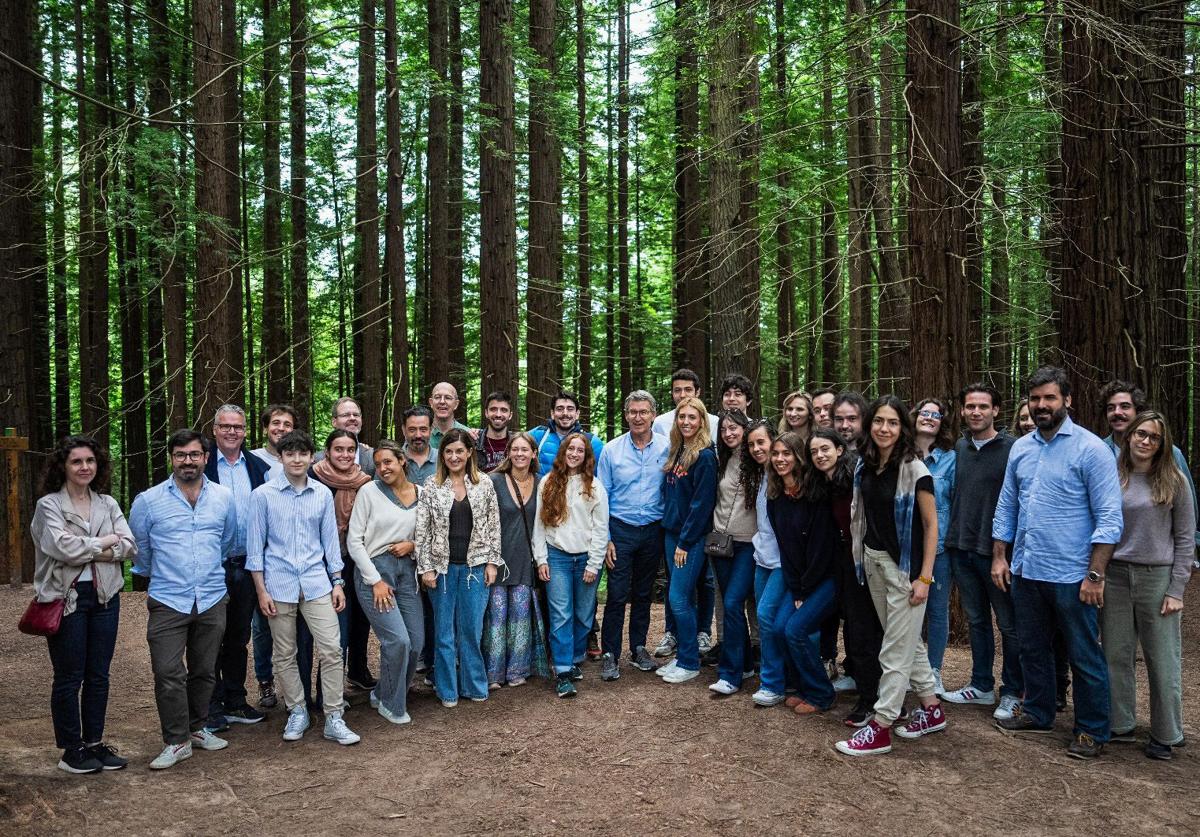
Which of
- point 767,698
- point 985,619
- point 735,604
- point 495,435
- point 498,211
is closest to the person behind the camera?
point 985,619

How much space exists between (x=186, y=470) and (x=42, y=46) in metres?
13.2

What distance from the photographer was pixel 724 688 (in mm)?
5902

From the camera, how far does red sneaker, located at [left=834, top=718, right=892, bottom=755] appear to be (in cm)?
489

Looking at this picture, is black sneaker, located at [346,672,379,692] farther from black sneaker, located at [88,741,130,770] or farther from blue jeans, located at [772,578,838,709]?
blue jeans, located at [772,578,838,709]

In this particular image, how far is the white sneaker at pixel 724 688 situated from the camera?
5.91m

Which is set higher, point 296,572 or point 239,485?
point 239,485

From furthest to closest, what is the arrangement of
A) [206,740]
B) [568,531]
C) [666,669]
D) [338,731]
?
[666,669] < [568,531] < [338,731] < [206,740]

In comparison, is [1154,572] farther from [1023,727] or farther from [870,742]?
[870,742]

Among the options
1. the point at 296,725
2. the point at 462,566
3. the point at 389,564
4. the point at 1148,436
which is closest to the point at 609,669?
the point at 462,566

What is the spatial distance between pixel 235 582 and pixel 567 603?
2343 millimetres

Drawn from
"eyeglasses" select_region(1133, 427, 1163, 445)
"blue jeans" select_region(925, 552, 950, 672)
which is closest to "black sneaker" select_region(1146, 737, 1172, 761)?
"blue jeans" select_region(925, 552, 950, 672)

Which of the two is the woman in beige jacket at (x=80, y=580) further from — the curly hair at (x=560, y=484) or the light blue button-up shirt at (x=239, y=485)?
the curly hair at (x=560, y=484)

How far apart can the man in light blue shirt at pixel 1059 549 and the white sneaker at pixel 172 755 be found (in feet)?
16.6

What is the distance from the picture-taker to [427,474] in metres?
6.34
